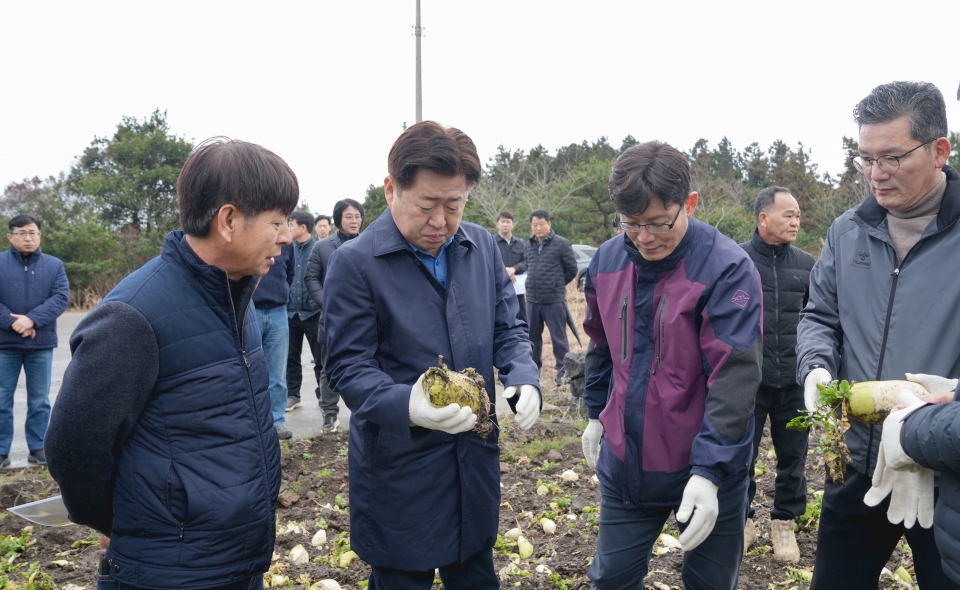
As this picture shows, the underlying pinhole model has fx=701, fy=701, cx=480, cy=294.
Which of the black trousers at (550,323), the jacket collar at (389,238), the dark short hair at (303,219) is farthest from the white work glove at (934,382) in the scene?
the black trousers at (550,323)

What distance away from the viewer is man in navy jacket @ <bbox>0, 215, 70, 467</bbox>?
5.89 m

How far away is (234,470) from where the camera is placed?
198cm

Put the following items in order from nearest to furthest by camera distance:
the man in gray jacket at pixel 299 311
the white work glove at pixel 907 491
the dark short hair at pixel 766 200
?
the white work glove at pixel 907 491 → the dark short hair at pixel 766 200 → the man in gray jacket at pixel 299 311

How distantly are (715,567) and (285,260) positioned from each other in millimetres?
5013

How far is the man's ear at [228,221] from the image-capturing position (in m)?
1.96

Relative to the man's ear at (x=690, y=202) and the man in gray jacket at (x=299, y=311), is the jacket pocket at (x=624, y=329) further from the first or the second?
the man in gray jacket at (x=299, y=311)

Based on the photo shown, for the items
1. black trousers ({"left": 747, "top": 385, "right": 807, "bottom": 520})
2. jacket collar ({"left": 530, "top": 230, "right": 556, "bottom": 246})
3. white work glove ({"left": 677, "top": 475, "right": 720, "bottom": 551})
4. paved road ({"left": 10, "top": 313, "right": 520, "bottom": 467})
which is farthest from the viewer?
jacket collar ({"left": 530, "top": 230, "right": 556, "bottom": 246})

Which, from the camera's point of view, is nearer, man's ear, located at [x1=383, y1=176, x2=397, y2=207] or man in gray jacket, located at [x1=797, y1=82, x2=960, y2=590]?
man in gray jacket, located at [x1=797, y1=82, x2=960, y2=590]

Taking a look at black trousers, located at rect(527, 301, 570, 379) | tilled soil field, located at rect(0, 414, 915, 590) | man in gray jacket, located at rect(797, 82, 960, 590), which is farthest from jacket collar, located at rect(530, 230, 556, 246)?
man in gray jacket, located at rect(797, 82, 960, 590)

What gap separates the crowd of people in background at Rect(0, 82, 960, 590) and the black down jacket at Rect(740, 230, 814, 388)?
1.63 metres

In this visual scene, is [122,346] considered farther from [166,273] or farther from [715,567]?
[715,567]

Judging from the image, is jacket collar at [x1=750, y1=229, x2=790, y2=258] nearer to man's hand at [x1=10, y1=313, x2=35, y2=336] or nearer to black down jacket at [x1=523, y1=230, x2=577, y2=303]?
black down jacket at [x1=523, y1=230, x2=577, y2=303]

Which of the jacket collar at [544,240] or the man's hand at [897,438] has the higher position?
the jacket collar at [544,240]

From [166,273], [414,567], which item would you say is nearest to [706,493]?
[414,567]
